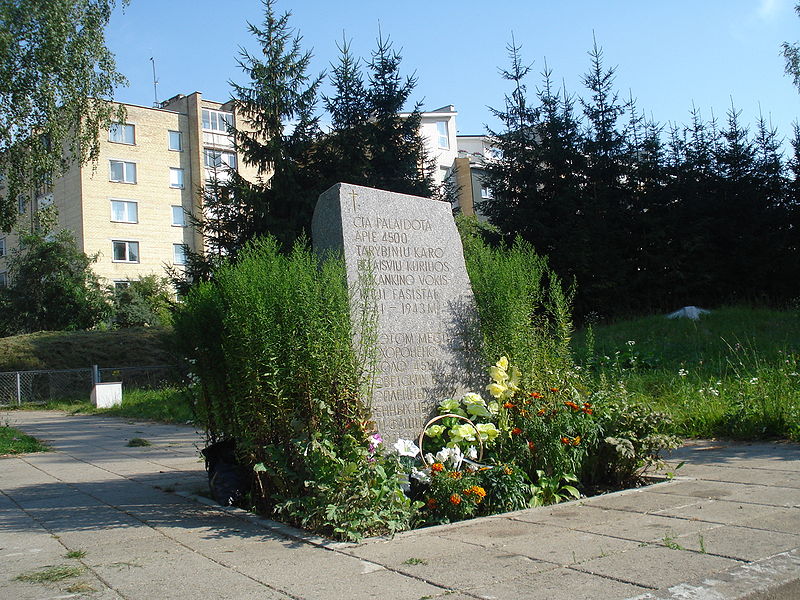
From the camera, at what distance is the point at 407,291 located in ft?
21.1

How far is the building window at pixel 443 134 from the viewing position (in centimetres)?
5319

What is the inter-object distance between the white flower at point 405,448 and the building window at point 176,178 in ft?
143

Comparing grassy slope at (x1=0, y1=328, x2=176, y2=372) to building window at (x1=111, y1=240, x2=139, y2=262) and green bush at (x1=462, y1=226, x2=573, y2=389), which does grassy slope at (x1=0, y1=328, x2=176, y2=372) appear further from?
green bush at (x1=462, y1=226, x2=573, y2=389)

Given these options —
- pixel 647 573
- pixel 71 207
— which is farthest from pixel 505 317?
pixel 71 207

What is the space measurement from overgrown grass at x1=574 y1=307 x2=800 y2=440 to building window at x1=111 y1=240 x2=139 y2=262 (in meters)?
33.0

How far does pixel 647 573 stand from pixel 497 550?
2.90ft

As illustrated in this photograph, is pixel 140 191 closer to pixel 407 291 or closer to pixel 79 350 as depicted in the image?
pixel 79 350

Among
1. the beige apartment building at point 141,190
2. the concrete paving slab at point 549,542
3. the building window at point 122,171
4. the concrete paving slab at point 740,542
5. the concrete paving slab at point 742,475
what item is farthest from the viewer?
the building window at point 122,171

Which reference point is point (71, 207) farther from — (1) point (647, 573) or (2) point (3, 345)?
(1) point (647, 573)

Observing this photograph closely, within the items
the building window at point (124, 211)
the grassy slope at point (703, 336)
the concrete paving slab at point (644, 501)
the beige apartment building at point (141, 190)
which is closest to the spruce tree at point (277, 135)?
the grassy slope at point (703, 336)

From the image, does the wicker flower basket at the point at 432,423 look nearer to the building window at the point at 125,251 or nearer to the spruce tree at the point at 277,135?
the spruce tree at the point at 277,135

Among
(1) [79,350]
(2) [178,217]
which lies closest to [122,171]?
(2) [178,217]

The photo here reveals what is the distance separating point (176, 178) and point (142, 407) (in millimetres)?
29603

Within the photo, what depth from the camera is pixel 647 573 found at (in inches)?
140
